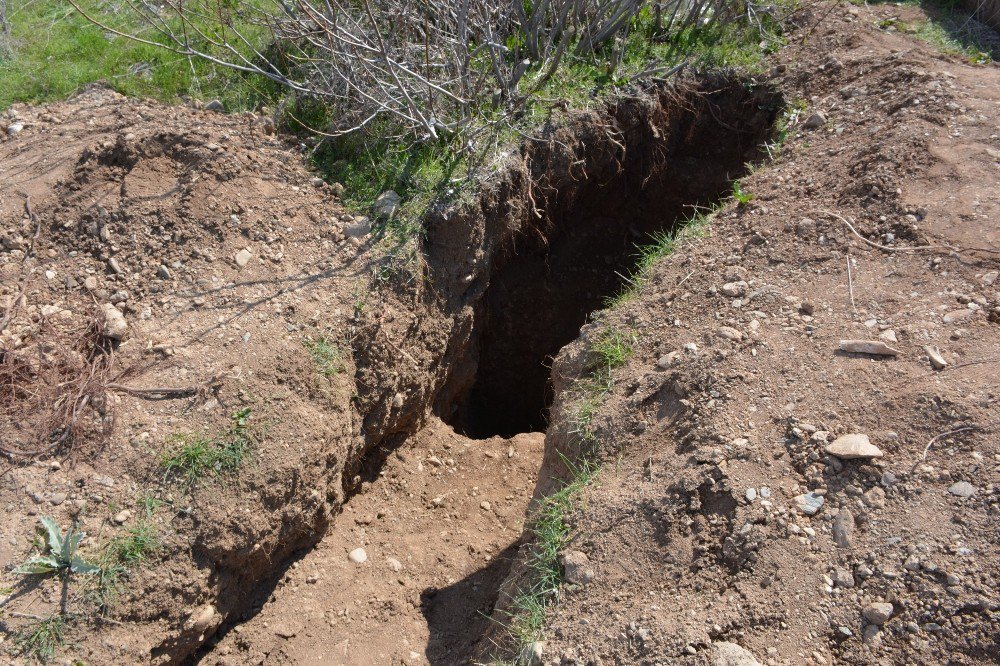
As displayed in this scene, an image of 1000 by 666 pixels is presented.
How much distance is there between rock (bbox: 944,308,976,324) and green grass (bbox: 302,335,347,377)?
253 centimetres

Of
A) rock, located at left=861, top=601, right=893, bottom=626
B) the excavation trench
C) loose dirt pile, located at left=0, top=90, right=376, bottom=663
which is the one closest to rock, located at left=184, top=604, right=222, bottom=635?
loose dirt pile, located at left=0, top=90, right=376, bottom=663

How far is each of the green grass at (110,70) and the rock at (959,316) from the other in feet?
11.6

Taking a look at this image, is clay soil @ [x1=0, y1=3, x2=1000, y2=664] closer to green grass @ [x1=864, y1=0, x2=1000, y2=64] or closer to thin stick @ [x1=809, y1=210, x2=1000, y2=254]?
thin stick @ [x1=809, y1=210, x2=1000, y2=254]

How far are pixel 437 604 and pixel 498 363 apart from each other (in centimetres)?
211

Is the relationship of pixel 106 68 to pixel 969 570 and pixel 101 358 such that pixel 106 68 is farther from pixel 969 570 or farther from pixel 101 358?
pixel 969 570

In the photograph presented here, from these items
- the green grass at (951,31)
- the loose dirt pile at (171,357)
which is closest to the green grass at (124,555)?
the loose dirt pile at (171,357)

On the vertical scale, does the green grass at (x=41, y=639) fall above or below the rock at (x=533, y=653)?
below

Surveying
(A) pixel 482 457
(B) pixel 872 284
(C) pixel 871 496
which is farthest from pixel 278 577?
(B) pixel 872 284

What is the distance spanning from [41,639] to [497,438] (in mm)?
2264

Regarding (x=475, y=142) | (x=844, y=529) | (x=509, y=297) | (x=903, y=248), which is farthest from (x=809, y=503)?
(x=509, y=297)

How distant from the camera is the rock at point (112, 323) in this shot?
2.91 m

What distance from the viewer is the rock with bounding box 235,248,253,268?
3.19m

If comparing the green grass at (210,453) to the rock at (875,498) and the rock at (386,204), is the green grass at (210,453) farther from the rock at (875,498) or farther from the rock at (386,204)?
the rock at (875,498)

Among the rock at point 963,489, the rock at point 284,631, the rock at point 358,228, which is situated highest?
the rock at point 963,489
